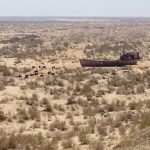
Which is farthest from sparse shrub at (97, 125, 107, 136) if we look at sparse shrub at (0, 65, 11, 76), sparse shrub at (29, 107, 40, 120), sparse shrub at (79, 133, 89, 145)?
sparse shrub at (0, 65, 11, 76)

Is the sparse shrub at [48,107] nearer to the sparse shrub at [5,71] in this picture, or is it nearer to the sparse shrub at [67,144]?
the sparse shrub at [67,144]

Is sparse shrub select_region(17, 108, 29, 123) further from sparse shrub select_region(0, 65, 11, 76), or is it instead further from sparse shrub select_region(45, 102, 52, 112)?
sparse shrub select_region(0, 65, 11, 76)

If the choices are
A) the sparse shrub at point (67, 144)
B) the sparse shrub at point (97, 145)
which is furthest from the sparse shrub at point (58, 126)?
the sparse shrub at point (97, 145)

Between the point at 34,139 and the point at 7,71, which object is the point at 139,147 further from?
the point at 7,71

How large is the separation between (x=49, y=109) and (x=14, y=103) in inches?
79.2

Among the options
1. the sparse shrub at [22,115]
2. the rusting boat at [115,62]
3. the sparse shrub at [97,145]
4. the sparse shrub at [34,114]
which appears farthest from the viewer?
the rusting boat at [115,62]

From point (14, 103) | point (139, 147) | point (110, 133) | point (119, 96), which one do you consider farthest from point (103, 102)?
point (139, 147)

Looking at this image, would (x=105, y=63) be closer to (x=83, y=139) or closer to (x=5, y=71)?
(x=5, y=71)

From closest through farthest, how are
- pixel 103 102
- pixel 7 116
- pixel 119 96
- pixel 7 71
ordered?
1. pixel 7 116
2. pixel 103 102
3. pixel 119 96
4. pixel 7 71

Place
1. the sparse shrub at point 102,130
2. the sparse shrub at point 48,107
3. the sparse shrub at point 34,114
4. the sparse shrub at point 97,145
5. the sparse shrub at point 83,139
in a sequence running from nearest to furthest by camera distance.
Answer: the sparse shrub at point 97,145 → the sparse shrub at point 83,139 → the sparse shrub at point 102,130 → the sparse shrub at point 34,114 → the sparse shrub at point 48,107

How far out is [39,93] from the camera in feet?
76.3

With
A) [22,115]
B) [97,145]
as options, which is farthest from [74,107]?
[97,145]

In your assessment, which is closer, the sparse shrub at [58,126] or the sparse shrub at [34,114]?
the sparse shrub at [58,126]

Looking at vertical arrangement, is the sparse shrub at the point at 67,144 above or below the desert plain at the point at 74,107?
above
